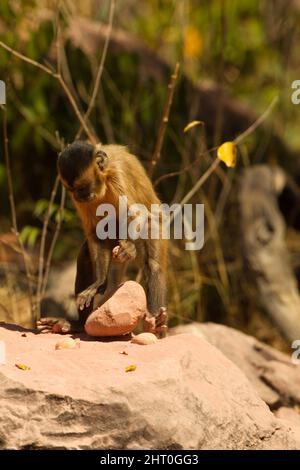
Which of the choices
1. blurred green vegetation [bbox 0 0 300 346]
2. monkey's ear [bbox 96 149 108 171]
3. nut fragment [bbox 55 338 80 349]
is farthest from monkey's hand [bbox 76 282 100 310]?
blurred green vegetation [bbox 0 0 300 346]

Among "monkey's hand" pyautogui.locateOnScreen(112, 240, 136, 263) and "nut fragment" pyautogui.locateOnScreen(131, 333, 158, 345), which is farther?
"monkey's hand" pyautogui.locateOnScreen(112, 240, 136, 263)

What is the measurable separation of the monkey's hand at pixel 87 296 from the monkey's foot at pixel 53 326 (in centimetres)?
13

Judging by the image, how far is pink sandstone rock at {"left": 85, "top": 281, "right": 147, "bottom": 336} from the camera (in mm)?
4547

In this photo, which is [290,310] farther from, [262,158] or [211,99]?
[211,99]

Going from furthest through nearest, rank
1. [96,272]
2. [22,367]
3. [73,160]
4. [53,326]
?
[96,272] → [53,326] → [73,160] → [22,367]

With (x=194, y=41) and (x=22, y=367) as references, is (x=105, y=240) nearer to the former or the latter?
(x=22, y=367)

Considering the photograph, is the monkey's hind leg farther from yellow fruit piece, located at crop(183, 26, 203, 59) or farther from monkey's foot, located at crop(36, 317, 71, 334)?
yellow fruit piece, located at crop(183, 26, 203, 59)

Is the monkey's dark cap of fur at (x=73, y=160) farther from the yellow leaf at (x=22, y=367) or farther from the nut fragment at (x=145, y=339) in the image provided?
the yellow leaf at (x=22, y=367)

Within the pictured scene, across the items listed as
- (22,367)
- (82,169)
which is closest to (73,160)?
(82,169)

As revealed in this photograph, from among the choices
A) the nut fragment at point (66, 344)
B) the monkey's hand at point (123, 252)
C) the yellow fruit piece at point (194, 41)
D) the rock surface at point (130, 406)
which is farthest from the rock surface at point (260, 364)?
the yellow fruit piece at point (194, 41)

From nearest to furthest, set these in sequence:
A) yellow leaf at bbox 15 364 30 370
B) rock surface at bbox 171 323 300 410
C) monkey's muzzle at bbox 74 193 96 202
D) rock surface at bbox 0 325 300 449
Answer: rock surface at bbox 0 325 300 449
yellow leaf at bbox 15 364 30 370
monkey's muzzle at bbox 74 193 96 202
rock surface at bbox 171 323 300 410

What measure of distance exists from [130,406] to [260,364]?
249cm

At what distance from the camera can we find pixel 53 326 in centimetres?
505

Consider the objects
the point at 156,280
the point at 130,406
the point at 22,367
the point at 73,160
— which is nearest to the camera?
the point at 130,406
